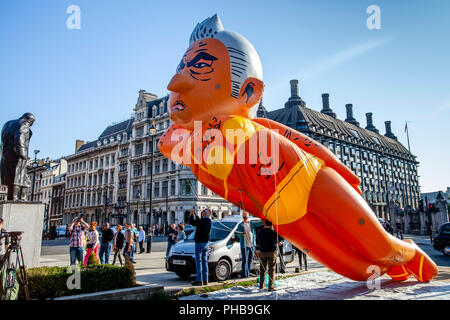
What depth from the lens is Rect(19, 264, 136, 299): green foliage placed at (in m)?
6.08

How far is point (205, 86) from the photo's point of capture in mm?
6348

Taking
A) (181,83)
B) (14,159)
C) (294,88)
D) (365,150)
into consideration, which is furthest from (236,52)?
(365,150)

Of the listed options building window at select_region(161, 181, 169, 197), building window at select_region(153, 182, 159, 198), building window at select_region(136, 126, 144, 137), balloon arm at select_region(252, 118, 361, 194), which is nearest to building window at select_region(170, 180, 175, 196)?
building window at select_region(161, 181, 169, 197)

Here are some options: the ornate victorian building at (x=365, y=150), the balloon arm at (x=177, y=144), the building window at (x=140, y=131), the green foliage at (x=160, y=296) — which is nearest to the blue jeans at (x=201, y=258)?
the green foliage at (x=160, y=296)

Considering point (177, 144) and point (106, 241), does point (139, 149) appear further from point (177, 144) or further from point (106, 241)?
point (177, 144)

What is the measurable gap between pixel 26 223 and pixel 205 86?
21.9ft

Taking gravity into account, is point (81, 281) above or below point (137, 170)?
below

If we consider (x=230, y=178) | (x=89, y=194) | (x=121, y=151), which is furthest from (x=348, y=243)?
(x=89, y=194)

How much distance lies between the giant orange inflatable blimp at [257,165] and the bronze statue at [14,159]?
5.45 m

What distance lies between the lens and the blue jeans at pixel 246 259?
994 cm

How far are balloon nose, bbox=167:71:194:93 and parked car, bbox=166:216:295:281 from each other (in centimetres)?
481

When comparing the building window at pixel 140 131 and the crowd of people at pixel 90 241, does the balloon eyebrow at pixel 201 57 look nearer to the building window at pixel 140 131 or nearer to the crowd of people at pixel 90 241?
the crowd of people at pixel 90 241

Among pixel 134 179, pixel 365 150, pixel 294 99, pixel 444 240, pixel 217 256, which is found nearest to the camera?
pixel 217 256
